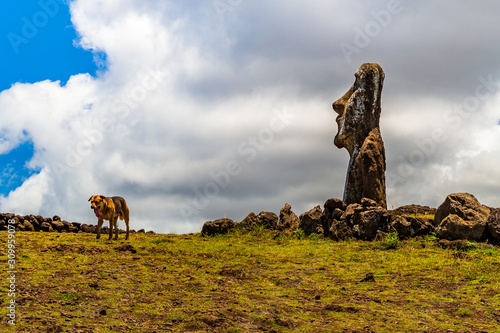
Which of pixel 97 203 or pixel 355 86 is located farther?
pixel 355 86

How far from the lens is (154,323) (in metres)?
7.76

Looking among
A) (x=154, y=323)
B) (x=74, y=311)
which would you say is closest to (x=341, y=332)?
(x=154, y=323)

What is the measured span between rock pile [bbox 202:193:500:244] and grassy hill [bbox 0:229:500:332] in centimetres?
94

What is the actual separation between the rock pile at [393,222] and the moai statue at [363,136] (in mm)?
2536

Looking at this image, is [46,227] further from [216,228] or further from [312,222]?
[312,222]

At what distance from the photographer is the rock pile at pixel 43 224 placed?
751 inches

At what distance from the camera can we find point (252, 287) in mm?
10953

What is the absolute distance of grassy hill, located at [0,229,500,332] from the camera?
8.00 m

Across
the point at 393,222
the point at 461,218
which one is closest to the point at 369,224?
the point at 393,222

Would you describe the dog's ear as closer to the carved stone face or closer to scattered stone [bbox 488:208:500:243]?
the carved stone face

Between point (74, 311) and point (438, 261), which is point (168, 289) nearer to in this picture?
point (74, 311)

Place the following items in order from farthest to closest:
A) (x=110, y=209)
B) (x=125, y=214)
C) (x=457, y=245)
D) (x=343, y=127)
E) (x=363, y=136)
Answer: (x=343, y=127) < (x=363, y=136) < (x=125, y=214) < (x=110, y=209) < (x=457, y=245)

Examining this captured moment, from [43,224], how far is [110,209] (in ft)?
14.5

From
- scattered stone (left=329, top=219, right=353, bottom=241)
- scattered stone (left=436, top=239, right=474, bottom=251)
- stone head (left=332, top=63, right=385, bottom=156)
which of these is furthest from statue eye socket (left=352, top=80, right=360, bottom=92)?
scattered stone (left=436, top=239, right=474, bottom=251)
